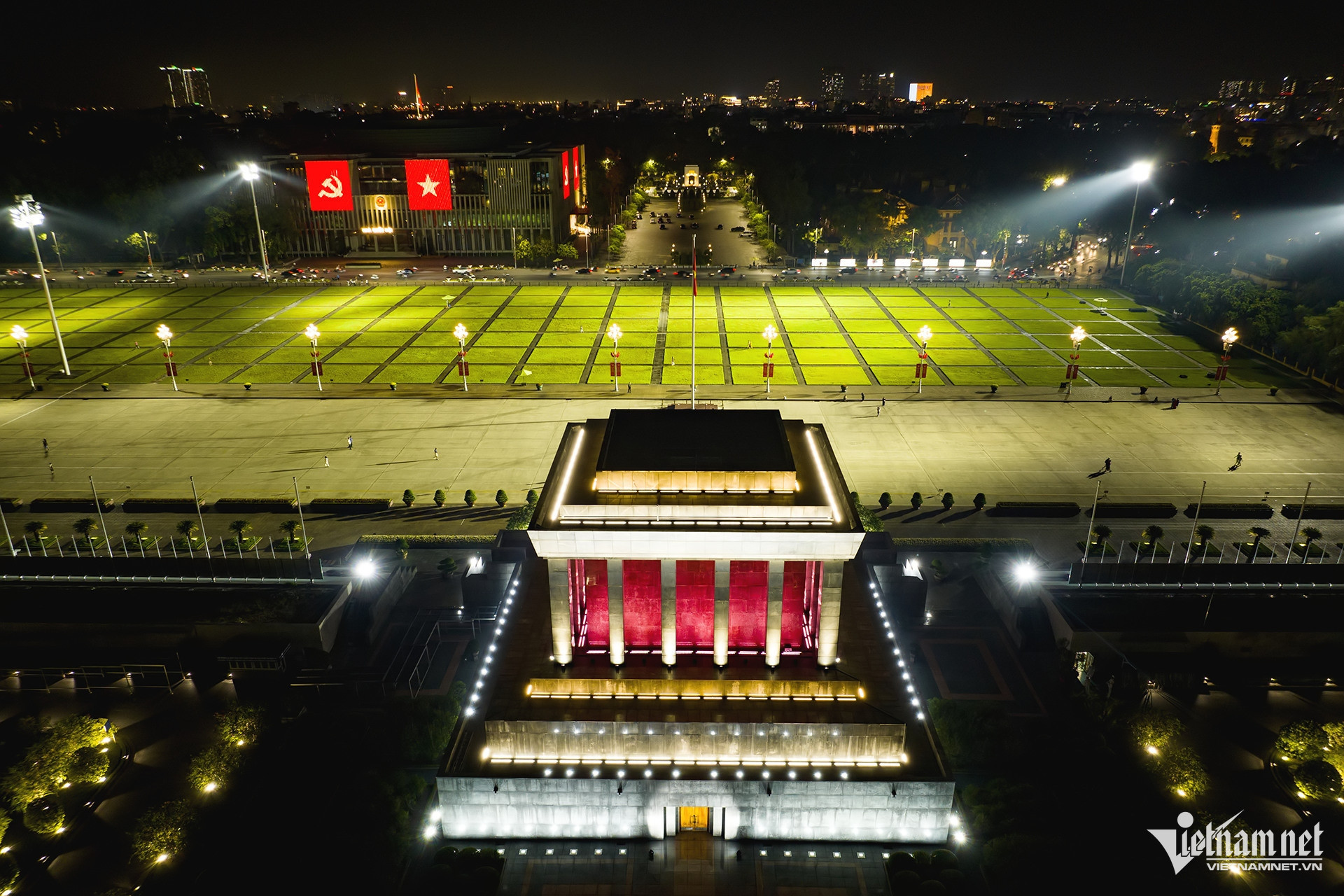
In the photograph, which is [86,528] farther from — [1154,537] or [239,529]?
[1154,537]

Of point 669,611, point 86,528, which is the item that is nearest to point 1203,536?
point 669,611

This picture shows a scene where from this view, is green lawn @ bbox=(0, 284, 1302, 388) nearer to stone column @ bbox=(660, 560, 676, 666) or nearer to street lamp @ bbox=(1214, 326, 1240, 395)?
street lamp @ bbox=(1214, 326, 1240, 395)

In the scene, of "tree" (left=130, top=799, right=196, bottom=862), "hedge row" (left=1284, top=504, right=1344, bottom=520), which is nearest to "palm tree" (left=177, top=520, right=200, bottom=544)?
"tree" (left=130, top=799, right=196, bottom=862)

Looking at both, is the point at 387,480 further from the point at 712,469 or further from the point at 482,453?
the point at 712,469

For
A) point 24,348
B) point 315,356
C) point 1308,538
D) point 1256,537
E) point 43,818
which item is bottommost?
point 43,818

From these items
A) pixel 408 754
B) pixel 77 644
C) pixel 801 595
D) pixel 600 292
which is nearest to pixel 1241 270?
pixel 600 292
